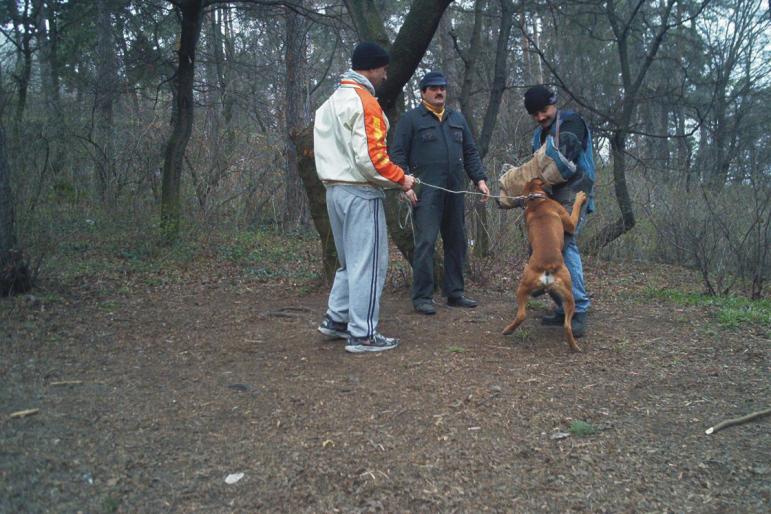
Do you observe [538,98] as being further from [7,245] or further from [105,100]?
[105,100]

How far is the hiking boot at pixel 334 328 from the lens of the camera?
5027 millimetres

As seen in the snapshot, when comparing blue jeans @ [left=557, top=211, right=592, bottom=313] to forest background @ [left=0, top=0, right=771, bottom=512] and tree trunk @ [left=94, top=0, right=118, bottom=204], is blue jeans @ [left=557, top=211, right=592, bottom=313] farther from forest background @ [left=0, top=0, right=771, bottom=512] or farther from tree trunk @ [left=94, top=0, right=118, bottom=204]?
tree trunk @ [left=94, top=0, right=118, bottom=204]

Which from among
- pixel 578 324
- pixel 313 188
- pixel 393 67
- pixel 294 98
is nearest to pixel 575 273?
pixel 578 324

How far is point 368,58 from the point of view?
4.68 metres

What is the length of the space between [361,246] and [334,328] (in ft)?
2.43

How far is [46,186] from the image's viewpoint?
6.93 meters

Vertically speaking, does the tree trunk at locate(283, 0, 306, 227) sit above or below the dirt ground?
above

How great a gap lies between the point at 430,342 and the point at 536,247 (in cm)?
106

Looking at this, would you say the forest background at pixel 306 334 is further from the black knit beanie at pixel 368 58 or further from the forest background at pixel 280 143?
the black knit beanie at pixel 368 58

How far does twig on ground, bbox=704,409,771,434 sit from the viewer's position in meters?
3.34

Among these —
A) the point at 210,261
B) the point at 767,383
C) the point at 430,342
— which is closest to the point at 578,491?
the point at 767,383

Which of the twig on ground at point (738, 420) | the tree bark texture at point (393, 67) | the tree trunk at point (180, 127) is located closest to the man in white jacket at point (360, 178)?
the tree bark texture at point (393, 67)

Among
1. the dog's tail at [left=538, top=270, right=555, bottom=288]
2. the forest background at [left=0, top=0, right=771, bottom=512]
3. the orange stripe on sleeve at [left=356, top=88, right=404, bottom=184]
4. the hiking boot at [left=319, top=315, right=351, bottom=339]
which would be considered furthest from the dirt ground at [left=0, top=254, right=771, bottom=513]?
the orange stripe on sleeve at [left=356, top=88, right=404, bottom=184]

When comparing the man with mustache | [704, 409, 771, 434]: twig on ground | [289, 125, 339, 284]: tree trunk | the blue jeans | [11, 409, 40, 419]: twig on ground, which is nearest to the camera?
[704, 409, 771, 434]: twig on ground
